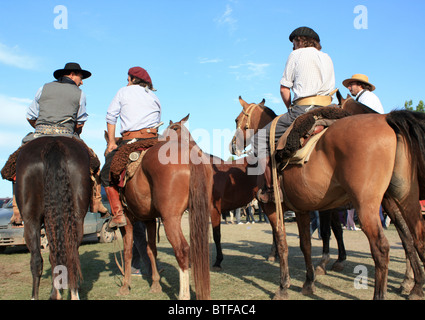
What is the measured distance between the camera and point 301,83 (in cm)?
527

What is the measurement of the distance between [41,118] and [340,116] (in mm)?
4242

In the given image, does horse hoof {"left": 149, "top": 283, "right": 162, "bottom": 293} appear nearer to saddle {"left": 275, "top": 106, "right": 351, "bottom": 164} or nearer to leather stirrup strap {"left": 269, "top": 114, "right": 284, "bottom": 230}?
leather stirrup strap {"left": 269, "top": 114, "right": 284, "bottom": 230}

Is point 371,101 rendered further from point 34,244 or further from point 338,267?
point 34,244

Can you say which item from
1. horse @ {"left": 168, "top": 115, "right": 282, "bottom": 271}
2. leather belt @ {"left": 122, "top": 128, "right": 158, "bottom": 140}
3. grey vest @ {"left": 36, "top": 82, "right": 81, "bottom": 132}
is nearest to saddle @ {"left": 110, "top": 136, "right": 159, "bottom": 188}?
leather belt @ {"left": 122, "top": 128, "right": 158, "bottom": 140}

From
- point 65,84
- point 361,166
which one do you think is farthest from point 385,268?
point 65,84

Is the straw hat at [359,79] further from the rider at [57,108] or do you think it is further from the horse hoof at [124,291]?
the horse hoof at [124,291]

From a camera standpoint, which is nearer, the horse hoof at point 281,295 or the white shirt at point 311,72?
the horse hoof at point 281,295

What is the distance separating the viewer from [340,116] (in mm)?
4918

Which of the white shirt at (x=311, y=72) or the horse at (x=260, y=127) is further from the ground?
the white shirt at (x=311, y=72)

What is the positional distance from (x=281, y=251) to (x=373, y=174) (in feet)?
6.36

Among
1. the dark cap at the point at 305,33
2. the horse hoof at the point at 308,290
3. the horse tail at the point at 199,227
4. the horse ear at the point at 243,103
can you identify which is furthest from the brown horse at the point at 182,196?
the dark cap at the point at 305,33

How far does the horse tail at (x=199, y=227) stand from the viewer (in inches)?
173

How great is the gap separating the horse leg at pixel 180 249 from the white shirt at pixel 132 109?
1910 millimetres
